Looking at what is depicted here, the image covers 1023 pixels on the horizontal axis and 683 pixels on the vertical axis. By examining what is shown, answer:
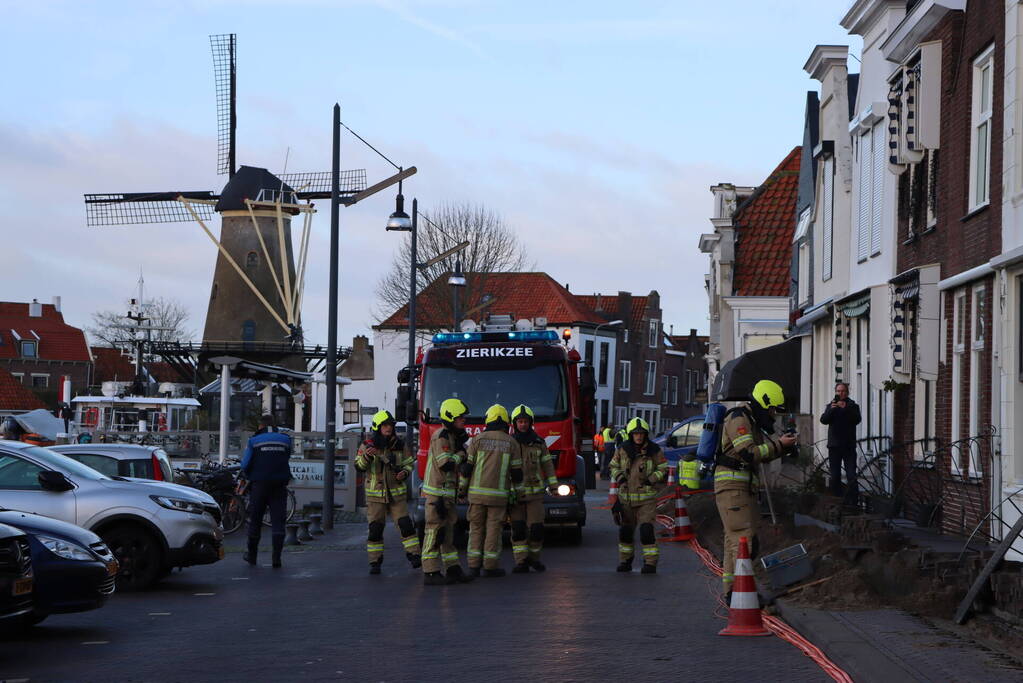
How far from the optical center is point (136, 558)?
1507 centimetres

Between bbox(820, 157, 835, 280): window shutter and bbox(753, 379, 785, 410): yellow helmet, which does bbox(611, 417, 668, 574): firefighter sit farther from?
bbox(820, 157, 835, 280): window shutter

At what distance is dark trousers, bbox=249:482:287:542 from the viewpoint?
701 inches

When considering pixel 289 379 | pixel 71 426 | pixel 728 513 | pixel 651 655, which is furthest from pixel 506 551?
pixel 289 379

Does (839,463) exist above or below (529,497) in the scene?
above

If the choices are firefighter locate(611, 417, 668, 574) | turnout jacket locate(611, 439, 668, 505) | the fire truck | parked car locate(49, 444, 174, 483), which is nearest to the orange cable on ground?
firefighter locate(611, 417, 668, 574)

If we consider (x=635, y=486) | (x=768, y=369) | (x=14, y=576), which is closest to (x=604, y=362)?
(x=768, y=369)

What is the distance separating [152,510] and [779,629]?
267 inches

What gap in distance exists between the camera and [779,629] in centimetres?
1149

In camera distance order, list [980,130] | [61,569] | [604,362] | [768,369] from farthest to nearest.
→ [604,362]
[768,369]
[980,130]
[61,569]

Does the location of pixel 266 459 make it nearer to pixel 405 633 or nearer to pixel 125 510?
pixel 125 510

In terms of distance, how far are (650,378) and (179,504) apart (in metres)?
77.2

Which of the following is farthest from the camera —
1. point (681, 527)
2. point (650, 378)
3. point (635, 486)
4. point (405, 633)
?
point (650, 378)

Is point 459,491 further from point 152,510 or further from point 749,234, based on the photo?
point 749,234

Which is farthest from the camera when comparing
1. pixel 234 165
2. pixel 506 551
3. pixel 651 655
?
pixel 234 165
